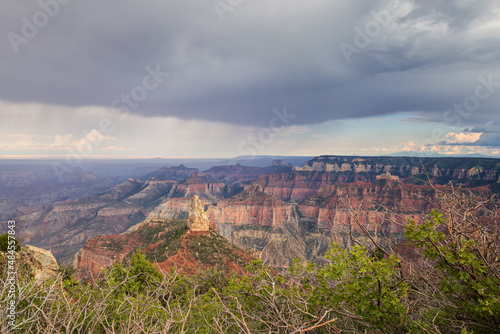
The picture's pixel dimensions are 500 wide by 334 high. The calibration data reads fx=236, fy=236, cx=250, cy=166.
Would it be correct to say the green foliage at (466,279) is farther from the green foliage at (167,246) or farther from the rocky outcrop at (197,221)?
the rocky outcrop at (197,221)

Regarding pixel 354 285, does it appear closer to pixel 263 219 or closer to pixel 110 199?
pixel 263 219

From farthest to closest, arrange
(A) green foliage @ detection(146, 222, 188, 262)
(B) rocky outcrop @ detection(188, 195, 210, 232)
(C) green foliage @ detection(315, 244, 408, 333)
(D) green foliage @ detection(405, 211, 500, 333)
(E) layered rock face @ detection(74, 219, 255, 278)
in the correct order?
(B) rocky outcrop @ detection(188, 195, 210, 232), (A) green foliage @ detection(146, 222, 188, 262), (E) layered rock face @ detection(74, 219, 255, 278), (C) green foliage @ detection(315, 244, 408, 333), (D) green foliage @ detection(405, 211, 500, 333)

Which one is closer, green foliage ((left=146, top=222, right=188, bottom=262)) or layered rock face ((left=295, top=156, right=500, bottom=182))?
green foliage ((left=146, top=222, right=188, bottom=262))

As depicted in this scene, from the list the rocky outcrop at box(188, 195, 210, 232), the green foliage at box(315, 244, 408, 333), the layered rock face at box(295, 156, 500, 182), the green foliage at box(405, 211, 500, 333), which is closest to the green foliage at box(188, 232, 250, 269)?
the rocky outcrop at box(188, 195, 210, 232)

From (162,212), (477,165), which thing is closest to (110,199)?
(162,212)

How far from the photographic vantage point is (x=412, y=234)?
17.3 feet

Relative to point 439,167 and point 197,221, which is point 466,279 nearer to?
point 197,221

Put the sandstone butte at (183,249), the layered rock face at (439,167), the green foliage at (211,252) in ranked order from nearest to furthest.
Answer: the sandstone butte at (183,249) < the green foliage at (211,252) < the layered rock face at (439,167)

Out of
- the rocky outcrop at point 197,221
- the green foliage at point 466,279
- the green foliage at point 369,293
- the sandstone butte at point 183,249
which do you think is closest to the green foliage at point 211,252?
the sandstone butte at point 183,249

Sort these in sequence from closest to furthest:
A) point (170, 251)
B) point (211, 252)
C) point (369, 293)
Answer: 1. point (369, 293)
2. point (170, 251)
3. point (211, 252)

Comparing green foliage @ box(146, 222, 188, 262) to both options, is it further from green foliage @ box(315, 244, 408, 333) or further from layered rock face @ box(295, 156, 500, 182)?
layered rock face @ box(295, 156, 500, 182)

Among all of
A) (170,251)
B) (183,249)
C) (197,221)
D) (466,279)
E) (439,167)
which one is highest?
(466,279)

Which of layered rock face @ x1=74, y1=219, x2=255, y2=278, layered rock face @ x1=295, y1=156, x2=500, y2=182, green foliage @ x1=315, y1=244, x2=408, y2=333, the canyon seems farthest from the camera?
layered rock face @ x1=295, y1=156, x2=500, y2=182

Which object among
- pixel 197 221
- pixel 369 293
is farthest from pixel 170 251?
pixel 369 293
